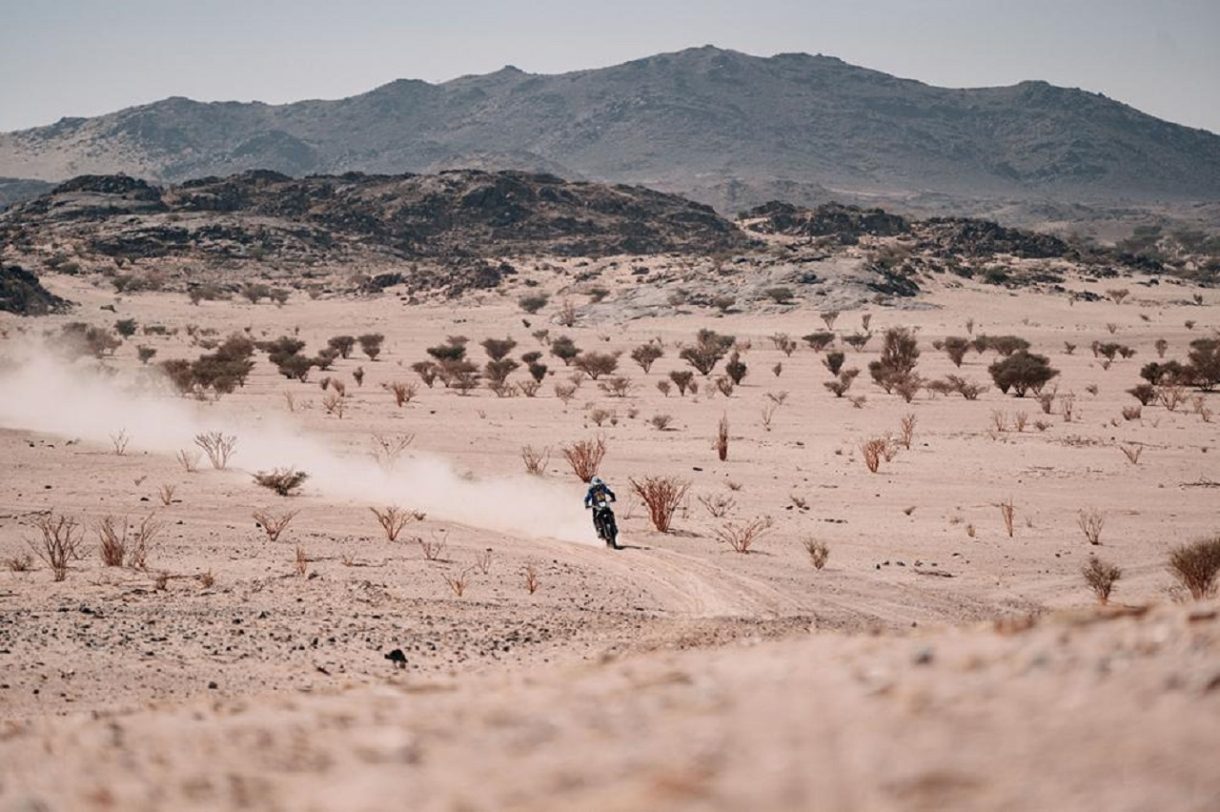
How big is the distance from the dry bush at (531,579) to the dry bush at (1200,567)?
679 cm

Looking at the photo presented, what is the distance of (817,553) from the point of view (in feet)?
42.5

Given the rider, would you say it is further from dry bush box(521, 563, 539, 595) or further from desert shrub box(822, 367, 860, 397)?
desert shrub box(822, 367, 860, 397)

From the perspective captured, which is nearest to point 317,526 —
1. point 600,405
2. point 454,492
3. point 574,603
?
point 454,492

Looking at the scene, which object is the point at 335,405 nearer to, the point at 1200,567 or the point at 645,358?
the point at 645,358

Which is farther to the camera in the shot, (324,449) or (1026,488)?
(324,449)

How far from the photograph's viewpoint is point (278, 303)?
69375mm

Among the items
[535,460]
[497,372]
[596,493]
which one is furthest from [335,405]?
[596,493]

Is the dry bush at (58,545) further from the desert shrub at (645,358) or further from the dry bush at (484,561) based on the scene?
the desert shrub at (645,358)

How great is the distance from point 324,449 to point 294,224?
80903 mm

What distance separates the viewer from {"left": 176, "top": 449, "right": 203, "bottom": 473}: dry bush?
18.0 metres

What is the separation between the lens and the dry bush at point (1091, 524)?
45.5ft

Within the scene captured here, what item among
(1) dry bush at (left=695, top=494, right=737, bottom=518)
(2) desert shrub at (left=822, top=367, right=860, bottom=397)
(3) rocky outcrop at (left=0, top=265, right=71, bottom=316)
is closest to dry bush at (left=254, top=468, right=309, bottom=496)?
(1) dry bush at (left=695, top=494, right=737, bottom=518)

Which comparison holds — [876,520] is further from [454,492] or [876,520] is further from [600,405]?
[600,405]

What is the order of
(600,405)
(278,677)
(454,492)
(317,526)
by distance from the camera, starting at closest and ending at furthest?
(278,677), (317,526), (454,492), (600,405)
